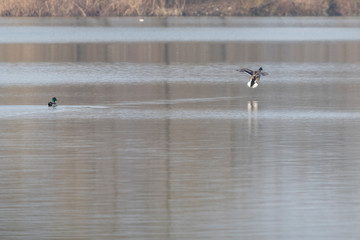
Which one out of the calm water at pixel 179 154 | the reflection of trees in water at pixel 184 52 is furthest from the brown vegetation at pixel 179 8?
the calm water at pixel 179 154

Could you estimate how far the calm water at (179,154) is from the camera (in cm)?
1212

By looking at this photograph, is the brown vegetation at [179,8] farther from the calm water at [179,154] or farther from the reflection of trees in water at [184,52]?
the calm water at [179,154]

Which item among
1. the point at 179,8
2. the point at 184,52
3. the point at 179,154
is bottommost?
the point at 179,154

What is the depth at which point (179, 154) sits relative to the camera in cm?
1709

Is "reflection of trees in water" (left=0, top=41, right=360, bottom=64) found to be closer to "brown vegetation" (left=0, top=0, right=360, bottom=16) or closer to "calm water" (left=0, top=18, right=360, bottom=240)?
"calm water" (left=0, top=18, right=360, bottom=240)

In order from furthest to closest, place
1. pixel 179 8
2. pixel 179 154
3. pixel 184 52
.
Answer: pixel 179 8 < pixel 184 52 < pixel 179 154

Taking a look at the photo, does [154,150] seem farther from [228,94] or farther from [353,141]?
[228,94]

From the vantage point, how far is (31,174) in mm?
15242

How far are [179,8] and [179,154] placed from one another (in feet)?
288

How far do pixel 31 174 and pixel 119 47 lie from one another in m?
43.0

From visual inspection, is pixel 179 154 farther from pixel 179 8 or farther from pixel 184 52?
pixel 179 8

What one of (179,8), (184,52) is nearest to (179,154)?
(184,52)

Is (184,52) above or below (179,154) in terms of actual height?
above

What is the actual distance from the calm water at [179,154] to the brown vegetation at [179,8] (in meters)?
54.5
